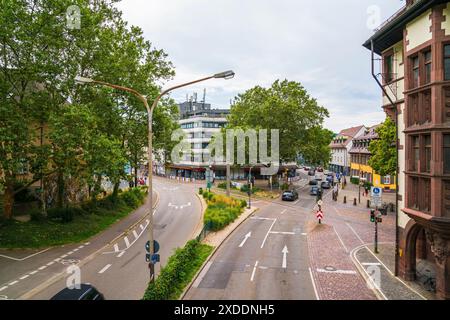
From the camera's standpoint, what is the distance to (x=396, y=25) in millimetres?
17281

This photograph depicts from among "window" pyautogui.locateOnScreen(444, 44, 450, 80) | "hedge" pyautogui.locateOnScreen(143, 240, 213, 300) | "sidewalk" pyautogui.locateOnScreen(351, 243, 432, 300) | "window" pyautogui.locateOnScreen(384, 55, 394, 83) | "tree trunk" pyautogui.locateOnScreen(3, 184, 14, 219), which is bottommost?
"sidewalk" pyautogui.locateOnScreen(351, 243, 432, 300)

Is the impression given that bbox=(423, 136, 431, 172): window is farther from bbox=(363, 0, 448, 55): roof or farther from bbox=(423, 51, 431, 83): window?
bbox=(363, 0, 448, 55): roof

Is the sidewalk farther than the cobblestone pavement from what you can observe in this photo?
No

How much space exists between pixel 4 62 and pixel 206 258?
19.0m

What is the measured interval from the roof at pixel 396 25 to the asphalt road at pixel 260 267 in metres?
14.5

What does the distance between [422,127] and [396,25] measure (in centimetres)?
620

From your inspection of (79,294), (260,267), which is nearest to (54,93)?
(79,294)

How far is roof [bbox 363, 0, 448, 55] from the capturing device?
14.8 meters

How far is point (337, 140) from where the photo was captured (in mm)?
91562

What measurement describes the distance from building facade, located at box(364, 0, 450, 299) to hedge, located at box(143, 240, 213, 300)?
1187 centimetres

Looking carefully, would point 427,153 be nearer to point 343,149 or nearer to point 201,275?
point 201,275

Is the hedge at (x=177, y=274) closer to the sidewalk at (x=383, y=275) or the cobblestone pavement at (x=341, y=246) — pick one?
the cobblestone pavement at (x=341, y=246)

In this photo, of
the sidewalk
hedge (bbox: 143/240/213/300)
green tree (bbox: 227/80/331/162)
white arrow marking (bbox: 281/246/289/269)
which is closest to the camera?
hedge (bbox: 143/240/213/300)
